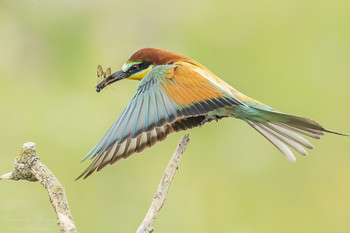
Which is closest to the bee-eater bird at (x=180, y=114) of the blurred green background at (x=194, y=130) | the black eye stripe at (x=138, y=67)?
the black eye stripe at (x=138, y=67)

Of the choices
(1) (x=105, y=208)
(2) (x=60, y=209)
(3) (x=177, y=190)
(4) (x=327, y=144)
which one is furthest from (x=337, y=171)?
(2) (x=60, y=209)

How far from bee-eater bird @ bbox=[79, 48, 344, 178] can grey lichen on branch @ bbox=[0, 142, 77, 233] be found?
0.79ft

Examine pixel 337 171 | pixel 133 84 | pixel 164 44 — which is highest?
pixel 164 44

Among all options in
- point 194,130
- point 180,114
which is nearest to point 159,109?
point 180,114

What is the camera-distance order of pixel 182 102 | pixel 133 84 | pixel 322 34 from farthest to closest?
pixel 322 34
pixel 133 84
pixel 182 102

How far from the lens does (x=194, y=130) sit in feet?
15.3

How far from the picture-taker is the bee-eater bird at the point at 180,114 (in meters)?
2.58

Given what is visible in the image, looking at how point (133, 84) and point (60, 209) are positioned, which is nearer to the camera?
point (60, 209)

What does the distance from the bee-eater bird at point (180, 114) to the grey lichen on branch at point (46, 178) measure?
24 cm

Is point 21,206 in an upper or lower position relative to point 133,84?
lower

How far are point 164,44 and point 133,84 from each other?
387mm

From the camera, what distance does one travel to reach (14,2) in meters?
5.26

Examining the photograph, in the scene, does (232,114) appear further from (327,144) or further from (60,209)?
(327,144)

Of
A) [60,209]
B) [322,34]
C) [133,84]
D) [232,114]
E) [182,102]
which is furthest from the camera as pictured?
[322,34]
